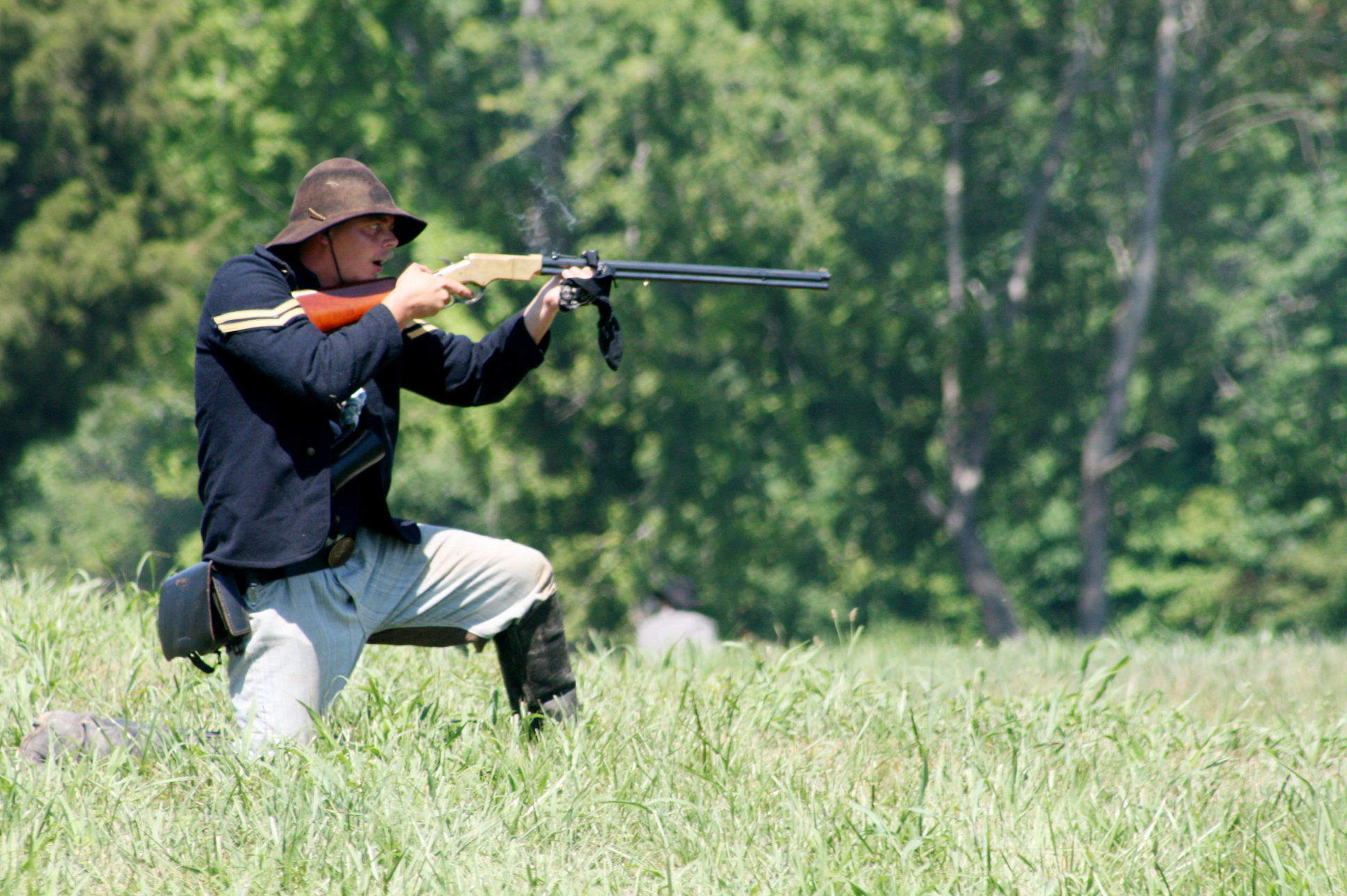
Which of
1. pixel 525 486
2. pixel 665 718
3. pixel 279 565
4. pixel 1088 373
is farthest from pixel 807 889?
pixel 1088 373

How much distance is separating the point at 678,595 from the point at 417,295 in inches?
317

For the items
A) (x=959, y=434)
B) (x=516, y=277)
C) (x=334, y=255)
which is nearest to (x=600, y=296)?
(x=516, y=277)

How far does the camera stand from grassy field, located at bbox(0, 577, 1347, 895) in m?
3.27

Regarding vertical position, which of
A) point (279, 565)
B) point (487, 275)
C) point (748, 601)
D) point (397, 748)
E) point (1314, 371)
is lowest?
point (748, 601)

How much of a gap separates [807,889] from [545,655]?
1.30 meters

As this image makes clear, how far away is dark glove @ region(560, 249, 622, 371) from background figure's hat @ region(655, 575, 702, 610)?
7.24 metres

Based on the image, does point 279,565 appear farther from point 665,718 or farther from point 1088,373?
point 1088,373

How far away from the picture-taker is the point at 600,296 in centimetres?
434

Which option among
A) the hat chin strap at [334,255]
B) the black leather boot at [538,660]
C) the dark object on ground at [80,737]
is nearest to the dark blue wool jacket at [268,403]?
the hat chin strap at [334,255]

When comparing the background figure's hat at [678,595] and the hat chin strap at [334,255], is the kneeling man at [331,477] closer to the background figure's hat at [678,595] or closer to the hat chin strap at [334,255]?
the hat chin strap at [334,255]

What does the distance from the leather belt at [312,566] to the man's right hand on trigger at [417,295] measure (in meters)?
0.66

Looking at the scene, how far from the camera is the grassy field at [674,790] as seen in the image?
3.27 m

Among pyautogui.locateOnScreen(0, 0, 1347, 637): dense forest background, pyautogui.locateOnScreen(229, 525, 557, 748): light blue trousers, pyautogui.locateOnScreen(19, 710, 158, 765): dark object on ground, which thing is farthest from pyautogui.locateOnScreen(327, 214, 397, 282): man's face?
pyautogui.locateOnScreen(0, 0, 1347, 637): dense forest background

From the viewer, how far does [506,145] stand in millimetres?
25172
